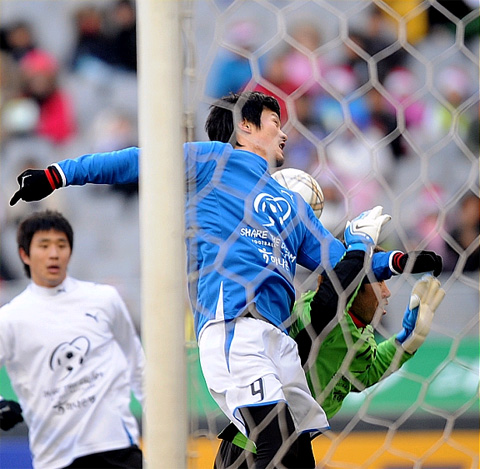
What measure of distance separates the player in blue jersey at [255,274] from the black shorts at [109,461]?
89 centimetres

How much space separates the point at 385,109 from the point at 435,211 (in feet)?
1.68

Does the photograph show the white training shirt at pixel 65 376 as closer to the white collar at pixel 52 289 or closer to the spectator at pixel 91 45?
the white collar at pixel 52 289

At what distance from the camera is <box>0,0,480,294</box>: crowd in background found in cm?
356

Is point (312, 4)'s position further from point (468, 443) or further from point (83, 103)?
point (468, 443)

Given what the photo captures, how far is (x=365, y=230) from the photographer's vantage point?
2025 millimetres

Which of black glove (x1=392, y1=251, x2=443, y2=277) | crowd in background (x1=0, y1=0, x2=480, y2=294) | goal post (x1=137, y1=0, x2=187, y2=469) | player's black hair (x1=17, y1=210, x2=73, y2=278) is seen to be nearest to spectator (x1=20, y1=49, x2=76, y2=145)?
crowd in background (x1=0, y1=0, x2=480, y2=294)

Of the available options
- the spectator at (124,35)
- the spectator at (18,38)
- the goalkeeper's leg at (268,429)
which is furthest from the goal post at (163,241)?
the spectator at (18,38)

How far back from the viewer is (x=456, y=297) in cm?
389

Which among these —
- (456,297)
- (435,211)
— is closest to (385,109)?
→ (435,211)

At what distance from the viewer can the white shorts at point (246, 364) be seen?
203 cm

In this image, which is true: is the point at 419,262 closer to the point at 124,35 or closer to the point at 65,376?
the point at 65,376

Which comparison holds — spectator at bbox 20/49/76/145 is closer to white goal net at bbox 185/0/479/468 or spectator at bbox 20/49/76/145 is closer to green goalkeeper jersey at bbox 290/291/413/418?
white goal net at bbox 185/0/479/468

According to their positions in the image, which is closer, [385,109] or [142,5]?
[142,5]

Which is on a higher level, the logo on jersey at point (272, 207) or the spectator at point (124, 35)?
the spectator at point (124, 35)
